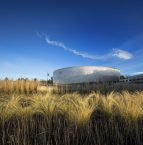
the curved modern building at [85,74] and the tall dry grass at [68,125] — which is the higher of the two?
the curved modern building at [85,74]

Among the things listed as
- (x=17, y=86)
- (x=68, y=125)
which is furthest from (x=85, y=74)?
(x=68, y=125)

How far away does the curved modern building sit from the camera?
1438 inches

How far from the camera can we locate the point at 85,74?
36406 mm

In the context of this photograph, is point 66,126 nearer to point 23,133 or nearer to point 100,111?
point 23,133

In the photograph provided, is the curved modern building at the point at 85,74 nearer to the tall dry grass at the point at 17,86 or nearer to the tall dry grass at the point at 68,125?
the tall dry grass at the point at 17,86

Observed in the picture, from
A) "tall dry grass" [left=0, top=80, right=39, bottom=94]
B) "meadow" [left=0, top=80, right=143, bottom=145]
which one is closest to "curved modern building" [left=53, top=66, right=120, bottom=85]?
"tall dry grass" [left=0, top=80, right=39, bottom=94]

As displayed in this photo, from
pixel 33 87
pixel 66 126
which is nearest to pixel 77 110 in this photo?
pixel 66 126

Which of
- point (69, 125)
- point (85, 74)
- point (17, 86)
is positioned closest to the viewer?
point (69, 125)

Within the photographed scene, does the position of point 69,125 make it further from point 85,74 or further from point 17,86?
point 85,74

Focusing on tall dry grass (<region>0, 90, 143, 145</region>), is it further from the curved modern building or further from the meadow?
the curved modern building

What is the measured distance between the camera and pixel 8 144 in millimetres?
3555

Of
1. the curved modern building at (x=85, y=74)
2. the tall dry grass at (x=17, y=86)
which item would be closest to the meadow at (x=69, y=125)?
the tall dry grass at (x=17, y=86)

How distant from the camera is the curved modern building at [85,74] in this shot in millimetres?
36531

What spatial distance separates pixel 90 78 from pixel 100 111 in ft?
105
